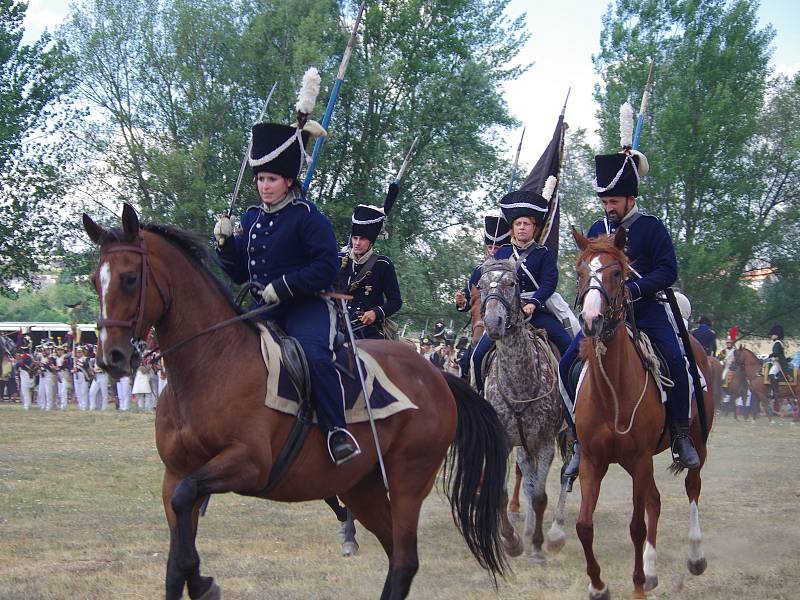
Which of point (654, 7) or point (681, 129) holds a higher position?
point (654, 7)

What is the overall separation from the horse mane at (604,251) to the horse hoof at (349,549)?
388 centimetres

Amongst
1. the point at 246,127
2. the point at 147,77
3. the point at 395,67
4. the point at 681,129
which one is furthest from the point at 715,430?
the point at 147,77

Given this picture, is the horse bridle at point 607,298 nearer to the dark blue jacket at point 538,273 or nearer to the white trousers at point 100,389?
the dark blue jacket at point 538,273

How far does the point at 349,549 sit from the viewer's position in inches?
410

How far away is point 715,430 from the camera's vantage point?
28.4 meters

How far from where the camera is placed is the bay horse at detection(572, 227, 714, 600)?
8.41m

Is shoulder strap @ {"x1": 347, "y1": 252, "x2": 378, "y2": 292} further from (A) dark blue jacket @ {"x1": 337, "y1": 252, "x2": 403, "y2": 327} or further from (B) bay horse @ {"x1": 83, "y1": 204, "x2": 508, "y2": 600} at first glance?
(B) bay horse @ {"x1": 83, "y1": 204, "x2": 508, "y2": 600}

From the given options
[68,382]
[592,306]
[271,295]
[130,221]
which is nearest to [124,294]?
[130,221]

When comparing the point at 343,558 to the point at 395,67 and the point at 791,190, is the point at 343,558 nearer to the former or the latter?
the point at 395,67

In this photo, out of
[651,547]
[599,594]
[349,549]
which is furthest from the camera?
[349,549]

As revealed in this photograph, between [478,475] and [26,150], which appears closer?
[478,475]

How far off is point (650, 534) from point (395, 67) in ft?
113

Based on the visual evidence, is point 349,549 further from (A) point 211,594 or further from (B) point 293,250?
(B) point 293,250

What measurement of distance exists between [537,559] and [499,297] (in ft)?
8.53
